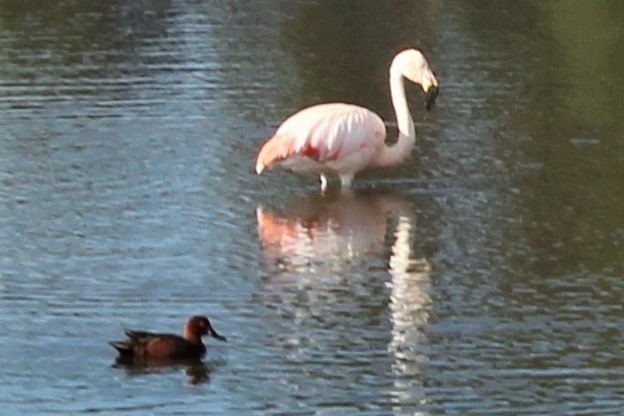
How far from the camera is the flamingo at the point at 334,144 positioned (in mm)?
13773

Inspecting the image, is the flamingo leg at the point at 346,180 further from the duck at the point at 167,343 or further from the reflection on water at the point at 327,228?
the duck at the point at 167,343

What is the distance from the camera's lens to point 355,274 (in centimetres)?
1156

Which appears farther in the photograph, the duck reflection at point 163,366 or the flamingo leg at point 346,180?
the flamingo leg at point 346,180

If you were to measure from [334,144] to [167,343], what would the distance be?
13.9 ft

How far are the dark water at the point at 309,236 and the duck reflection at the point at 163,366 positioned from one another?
0.02 metres

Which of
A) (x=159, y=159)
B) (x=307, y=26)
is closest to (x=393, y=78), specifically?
(x=159, y=159)

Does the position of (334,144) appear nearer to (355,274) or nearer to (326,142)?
(326,142)

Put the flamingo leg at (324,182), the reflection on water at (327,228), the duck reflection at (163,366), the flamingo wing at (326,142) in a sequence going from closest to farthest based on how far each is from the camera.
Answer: the duck reflection at (163,366) < the reflection on water at (327,228) < the flamingo wing at (326,142) < the flamingo leg at (324,182)

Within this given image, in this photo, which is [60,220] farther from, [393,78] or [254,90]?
[254,90]

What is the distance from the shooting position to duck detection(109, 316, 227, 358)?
973 cm

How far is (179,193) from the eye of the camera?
13.7 meters

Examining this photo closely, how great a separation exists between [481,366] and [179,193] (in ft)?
14.5

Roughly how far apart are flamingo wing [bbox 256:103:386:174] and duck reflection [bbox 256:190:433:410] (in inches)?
9.4

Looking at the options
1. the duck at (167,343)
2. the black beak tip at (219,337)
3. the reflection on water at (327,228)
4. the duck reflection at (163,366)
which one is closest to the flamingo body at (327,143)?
the reflection on water at (327,228)
